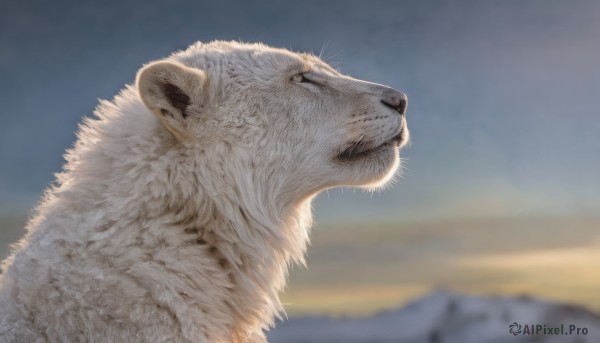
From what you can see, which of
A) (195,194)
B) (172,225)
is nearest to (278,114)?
(195,194)

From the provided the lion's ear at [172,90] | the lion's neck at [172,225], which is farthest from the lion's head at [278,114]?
the lion's neck at [172,225]

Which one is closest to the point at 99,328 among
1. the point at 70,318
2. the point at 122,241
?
the point at 70,318

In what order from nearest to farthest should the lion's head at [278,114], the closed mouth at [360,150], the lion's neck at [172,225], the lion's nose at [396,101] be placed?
the lion's neck at [172,225] < the lion's head at [278,114] < the closed mouth at [360,150] < the lion's nose at [396,101]

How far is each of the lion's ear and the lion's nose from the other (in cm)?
149

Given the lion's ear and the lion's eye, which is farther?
the lion's eye

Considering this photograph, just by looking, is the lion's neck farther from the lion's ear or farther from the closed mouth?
the closed mouth

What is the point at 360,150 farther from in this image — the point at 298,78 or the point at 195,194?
the point at 195,194

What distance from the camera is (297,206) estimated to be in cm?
679

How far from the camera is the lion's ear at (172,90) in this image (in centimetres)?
598

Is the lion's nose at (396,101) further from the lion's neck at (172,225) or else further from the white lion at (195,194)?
the lion's neck at (172,225)

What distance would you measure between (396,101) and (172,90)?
1.82 m

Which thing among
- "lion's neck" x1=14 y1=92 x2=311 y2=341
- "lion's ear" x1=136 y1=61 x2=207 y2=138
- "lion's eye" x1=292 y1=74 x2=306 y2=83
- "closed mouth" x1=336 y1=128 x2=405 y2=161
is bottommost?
"lion's neck" x1=14 y1=92 x2=311 y2=341

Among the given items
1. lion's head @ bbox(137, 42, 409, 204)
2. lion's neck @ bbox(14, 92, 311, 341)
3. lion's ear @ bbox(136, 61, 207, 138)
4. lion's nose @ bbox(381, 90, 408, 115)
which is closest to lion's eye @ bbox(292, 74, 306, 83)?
lion's head @ bbox(137, 42, 409, 204)

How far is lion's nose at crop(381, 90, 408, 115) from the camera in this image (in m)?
6.84
